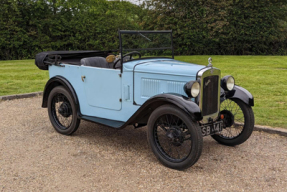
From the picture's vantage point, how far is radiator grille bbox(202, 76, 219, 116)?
424cm

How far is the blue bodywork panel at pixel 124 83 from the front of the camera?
4.26 m

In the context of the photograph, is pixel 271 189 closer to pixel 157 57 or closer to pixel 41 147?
pixel 157 57

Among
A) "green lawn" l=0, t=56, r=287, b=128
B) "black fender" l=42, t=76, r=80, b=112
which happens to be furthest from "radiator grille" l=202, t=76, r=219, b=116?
"black fender" l=42, t=76, r=80, b=112

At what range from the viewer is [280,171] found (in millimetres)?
4016

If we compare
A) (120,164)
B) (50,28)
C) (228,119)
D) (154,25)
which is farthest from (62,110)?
(154,25)

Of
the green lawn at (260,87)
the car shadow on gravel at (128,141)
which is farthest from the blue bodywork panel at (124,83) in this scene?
the green lawn at (260,87)

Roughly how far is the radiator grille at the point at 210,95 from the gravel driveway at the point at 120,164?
64 centimetres

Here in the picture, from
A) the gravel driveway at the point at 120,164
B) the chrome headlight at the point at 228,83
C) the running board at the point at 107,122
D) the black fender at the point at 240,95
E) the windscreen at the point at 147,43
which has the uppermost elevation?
the windscreen at the point at 147,43

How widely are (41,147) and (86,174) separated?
1275 mm

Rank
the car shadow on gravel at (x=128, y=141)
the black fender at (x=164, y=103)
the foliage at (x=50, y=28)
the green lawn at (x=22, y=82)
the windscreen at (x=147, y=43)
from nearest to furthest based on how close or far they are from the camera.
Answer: the black fender at (x=164, y=103) → the car shadow on gravel at (x=128, y=141) → the windscreen at (x=147, y=43) → the green lawn at (x=22, y=82) → the foliage at (x=50, y=28)

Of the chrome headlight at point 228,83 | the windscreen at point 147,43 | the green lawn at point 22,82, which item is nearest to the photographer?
the chrome headlight at point 228,83

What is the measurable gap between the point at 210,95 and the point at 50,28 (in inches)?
637

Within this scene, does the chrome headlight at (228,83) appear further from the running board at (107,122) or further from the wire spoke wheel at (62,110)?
the wire spoke wheel at (62,110)

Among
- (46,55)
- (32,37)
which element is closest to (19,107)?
(46,55)
